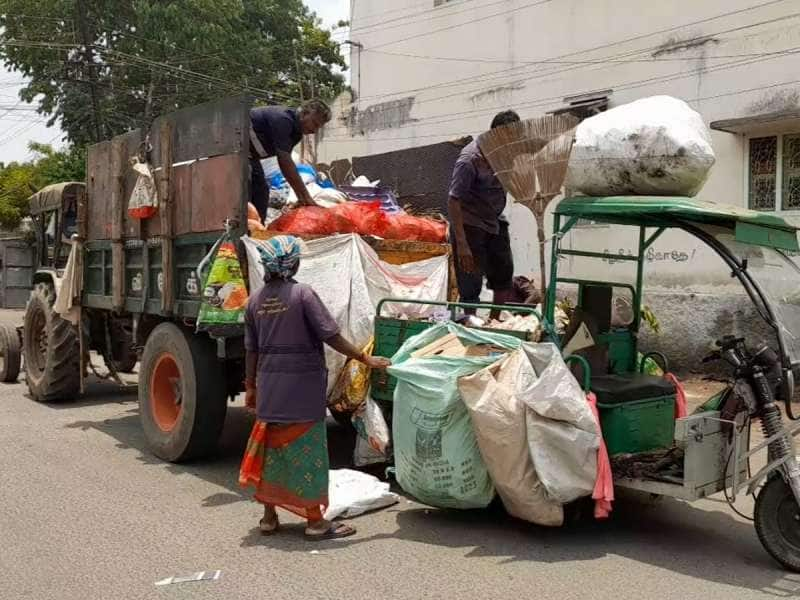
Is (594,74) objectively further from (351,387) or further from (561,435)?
(561,435)

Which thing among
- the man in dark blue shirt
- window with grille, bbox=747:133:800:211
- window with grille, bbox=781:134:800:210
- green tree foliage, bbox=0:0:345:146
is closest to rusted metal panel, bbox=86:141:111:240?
the man in dark blue shirt

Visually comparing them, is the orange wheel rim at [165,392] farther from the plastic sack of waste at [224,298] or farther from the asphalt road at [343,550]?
the plastic sack of waste at [224,298]

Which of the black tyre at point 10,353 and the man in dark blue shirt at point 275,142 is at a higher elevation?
the man in dark blue shirt at point 275,142

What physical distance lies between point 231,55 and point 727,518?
23.9 meters

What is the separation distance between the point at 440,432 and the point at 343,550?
32.5 inches

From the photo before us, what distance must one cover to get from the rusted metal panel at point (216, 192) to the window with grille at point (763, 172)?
24.9 ft

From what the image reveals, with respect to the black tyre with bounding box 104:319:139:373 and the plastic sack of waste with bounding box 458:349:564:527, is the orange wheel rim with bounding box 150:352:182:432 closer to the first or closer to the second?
the black tyre with bounding box 104:319:139:373

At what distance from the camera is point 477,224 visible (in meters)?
5.98

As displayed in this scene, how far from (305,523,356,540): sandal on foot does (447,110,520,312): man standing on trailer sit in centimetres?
219

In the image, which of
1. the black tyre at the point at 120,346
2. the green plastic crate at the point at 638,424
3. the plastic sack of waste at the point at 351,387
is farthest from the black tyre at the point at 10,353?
the green plastic crate at the point at 638,424

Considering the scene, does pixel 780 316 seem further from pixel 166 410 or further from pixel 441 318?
pixel 166 410

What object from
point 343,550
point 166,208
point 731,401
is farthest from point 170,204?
point 731,401

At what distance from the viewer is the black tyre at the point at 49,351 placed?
8.14 meters

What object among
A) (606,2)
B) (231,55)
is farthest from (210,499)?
(231,55)
